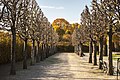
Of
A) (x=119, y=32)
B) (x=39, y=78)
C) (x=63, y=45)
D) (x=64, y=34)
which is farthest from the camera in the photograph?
(x=64, y=34)

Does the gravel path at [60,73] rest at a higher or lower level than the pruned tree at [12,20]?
lower

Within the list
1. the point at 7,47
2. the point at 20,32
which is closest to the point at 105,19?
the point at 20,32

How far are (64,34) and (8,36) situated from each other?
75047mm

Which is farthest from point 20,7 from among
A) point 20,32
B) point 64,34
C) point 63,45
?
point 64,34

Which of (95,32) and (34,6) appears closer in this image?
(95,32)

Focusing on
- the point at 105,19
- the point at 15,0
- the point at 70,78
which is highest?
the point at 15,0

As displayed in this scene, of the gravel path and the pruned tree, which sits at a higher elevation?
the pruned tree

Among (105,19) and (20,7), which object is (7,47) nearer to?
(20,7)

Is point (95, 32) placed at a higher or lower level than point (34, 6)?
lower

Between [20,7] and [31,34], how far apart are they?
8326 mm

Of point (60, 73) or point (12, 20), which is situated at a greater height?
point (12, 20)

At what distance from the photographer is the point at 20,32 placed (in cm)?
2255

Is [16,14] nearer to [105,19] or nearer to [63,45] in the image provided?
[105,19]

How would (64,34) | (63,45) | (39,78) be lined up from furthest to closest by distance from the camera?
(64,34) < (63,45) < (39,78)
